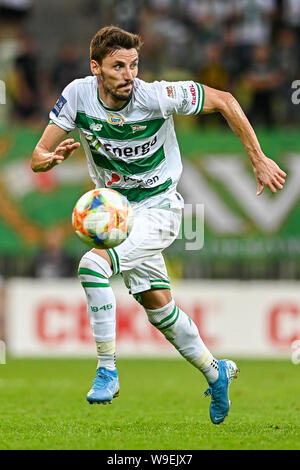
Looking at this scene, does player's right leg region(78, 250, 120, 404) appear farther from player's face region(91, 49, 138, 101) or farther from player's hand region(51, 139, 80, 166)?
player's face region(91, 49, 138, 101)

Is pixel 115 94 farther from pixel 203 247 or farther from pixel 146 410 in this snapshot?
pixel 203 247

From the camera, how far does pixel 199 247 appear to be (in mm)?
15430

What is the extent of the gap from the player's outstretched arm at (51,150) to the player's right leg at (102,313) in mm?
718

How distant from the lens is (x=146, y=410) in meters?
8.69

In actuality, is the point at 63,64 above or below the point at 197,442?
above

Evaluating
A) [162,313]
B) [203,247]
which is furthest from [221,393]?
[203,247]

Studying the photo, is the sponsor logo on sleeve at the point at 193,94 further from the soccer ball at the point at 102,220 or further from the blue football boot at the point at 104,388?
the blue football boot at the point at 104,388

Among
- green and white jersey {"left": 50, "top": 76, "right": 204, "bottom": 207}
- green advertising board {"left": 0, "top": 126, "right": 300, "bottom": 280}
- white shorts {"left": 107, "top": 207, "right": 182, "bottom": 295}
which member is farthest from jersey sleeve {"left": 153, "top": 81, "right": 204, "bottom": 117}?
green advertising board {"left": 0, "top": 126, "right": 300, "bottom": 280}

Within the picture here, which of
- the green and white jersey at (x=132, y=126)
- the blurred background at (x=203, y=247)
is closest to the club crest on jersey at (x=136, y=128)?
the green and white jersey at (x=132, y=126)

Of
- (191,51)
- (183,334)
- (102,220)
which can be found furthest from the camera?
(191,51)

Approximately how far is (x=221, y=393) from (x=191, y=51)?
11.7 metres
